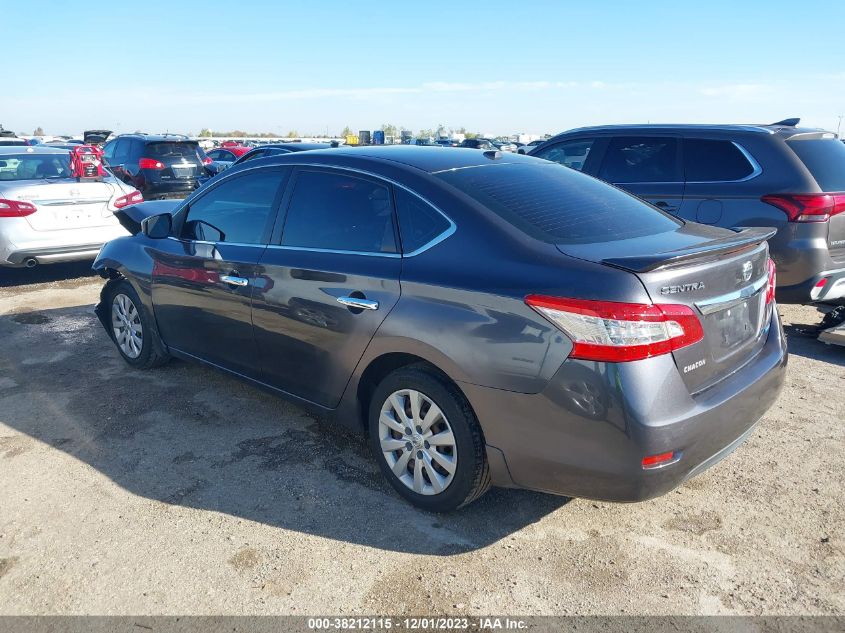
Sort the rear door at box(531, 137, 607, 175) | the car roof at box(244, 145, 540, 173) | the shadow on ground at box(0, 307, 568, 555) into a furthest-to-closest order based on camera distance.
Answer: the rear door at box(531, 137, 607, 175)
the car roof at box(244, 145, 540, 173)
the shadow on ground at box(0, 307, 568, 555)

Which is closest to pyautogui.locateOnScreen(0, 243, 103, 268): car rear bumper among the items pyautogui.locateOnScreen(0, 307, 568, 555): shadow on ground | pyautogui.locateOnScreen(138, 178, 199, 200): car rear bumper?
pyautogui.locateOnScreen(0, 307, 568, 555): shadow on ground

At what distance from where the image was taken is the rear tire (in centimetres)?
499

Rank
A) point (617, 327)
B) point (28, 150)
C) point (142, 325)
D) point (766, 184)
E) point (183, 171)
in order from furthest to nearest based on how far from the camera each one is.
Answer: point (183, 171) → point (28, 150) → point (766, 184) → point (142, 325) → point (617, 327)

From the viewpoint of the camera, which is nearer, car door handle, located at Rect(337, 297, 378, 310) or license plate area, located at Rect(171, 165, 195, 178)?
car door handle, located at Rect(337, 297, 378, 310)

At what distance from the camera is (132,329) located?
519cm

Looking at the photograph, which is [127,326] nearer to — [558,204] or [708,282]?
[558,204]

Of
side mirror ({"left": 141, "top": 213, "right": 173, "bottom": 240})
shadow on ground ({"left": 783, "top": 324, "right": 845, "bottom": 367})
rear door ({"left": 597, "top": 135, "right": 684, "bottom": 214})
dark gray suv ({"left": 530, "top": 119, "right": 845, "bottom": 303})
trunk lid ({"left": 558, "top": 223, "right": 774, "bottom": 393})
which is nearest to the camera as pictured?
trunk lid ({"left": 558, "top": 223, "right": 774, "bottom": 393})

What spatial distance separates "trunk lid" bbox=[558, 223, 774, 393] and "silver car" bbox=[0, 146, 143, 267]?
6702 mm

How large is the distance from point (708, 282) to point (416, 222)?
1325 millimetres

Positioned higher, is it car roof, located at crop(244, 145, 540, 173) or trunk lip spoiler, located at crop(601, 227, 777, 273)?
car roof, located at crop(244, 145, 540, 173)

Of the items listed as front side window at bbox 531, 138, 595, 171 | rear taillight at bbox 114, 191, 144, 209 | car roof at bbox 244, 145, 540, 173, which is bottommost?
rear taillight at bbox 114, 191, 144, 209

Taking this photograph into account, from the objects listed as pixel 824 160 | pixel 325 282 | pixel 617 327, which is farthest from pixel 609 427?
pixel 824 160

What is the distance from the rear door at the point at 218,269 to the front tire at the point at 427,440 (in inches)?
43.7

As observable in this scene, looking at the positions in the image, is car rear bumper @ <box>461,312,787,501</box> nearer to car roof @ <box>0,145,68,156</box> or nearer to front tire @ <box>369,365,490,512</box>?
front tire @ <box>369,365,490,512</box>
